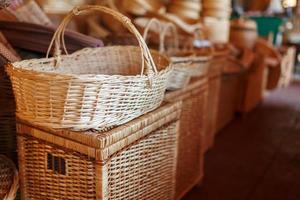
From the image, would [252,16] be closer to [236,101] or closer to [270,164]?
[236,101]

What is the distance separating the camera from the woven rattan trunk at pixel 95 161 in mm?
913

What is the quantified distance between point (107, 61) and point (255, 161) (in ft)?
3.91

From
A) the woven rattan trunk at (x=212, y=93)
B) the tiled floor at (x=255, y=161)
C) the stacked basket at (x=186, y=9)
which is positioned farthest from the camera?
the stacked basket at (x=186, y=9)

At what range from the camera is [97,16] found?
Answer: 251 centimetres

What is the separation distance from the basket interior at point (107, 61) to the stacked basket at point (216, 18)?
1.32 meters

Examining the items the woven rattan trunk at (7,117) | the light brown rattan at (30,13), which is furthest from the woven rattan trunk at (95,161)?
the light brown rattan at (30,13)

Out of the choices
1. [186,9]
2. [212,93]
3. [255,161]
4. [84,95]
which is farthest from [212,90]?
[84,95]

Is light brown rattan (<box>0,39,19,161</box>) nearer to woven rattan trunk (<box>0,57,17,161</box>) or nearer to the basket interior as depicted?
woven rattan trunk (<box>0,57,17,161</box>)

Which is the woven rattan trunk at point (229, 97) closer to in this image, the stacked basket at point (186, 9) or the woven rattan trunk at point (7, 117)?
the stacked basket at point (186, 9)

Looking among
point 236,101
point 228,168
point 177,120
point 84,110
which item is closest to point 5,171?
point 84,110

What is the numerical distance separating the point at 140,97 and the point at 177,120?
35 centimetres

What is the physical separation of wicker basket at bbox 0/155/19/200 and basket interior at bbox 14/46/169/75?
1.18 feet

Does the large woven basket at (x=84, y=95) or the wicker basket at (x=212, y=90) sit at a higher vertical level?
the large woven basket at (x=84, y=95)

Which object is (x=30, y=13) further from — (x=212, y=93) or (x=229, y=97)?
(x=229, y=97)
